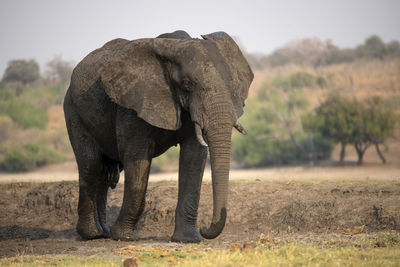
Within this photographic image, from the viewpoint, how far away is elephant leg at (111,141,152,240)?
965 cm

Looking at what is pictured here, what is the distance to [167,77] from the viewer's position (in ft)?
30.4

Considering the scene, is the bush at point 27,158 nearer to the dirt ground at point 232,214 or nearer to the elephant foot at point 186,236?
the dirt ground at point 232,214

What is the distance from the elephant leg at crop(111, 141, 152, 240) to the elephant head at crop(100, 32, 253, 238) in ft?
2.67

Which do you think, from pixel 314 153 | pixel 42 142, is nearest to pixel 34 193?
pixel 314 153

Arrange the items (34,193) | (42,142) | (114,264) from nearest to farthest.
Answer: (114,264)
(34,193)
(42,142)

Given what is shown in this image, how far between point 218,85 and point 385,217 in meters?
4.30

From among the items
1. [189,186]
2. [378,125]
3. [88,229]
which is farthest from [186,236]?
[378,125]

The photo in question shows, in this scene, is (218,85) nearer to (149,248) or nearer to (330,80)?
(149,248)

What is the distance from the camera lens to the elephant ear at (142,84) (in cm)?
904

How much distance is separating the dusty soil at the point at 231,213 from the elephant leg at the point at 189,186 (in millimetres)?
294

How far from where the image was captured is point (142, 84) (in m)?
9.30

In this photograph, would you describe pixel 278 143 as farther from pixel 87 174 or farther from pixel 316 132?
pixel 87 174

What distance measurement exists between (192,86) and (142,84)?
0.96 metres

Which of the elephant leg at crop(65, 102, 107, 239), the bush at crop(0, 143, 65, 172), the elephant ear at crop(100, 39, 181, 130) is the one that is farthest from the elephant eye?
the bush at crop(0, 143, 65, 172)
